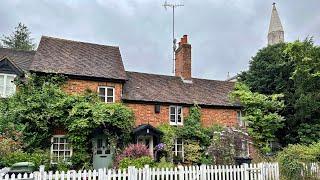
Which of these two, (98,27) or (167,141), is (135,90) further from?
(98,27)

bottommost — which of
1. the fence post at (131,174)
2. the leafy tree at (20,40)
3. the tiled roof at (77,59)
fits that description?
the fence post at (131,174)

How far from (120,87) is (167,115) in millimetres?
3981

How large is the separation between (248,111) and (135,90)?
9270 millimetres

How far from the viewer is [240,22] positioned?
26.6 meters

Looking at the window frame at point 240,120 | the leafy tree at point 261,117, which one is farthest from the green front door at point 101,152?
the window frame at point 240,120

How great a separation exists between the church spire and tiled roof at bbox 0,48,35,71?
4790cm

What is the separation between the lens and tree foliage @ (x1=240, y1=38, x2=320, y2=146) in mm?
22031

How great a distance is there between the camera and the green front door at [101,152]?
19844 mm

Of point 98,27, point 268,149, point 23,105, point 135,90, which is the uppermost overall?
point 98,27

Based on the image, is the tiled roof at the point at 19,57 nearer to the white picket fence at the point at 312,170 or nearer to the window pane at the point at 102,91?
the window pane at the point at 102,91

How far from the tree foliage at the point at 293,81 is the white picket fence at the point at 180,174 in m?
10.5

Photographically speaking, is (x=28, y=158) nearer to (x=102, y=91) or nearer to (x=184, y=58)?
(x=102, y=91)

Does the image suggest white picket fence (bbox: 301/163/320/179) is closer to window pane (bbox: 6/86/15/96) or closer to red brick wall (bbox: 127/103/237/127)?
red brick wall (bbox: 127/103/237/127)

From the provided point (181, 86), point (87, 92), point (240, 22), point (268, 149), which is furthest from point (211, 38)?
point (87, 92)
